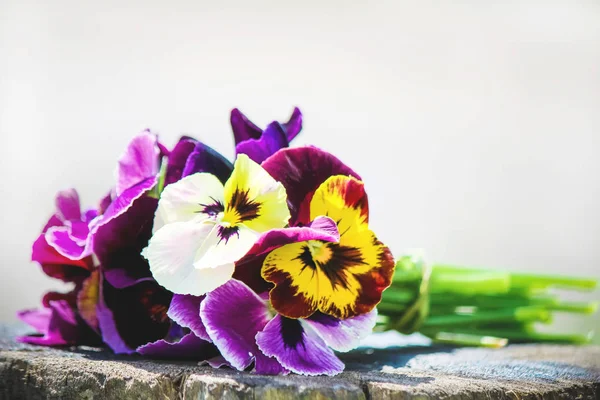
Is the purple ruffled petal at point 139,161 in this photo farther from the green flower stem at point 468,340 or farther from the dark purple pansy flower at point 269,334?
the green flower stem at point 468,340

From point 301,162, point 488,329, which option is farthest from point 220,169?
point 488,329

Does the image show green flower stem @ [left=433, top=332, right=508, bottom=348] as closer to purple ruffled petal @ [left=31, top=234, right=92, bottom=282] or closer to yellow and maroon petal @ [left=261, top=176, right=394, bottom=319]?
yellow and maroon petal @ [left=261, top=176, right=394, bottom=319]

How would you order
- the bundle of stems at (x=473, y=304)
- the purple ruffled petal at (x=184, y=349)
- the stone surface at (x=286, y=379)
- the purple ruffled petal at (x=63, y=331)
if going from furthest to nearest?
the bundle of stems at (x=473, y=304), the purple ruffled petal at (x=63, y=331), the purple ruffled petal at (x=184, y=349), the stone surface at (x=286, y=379)

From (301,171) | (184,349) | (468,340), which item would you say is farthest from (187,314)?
(468,340)

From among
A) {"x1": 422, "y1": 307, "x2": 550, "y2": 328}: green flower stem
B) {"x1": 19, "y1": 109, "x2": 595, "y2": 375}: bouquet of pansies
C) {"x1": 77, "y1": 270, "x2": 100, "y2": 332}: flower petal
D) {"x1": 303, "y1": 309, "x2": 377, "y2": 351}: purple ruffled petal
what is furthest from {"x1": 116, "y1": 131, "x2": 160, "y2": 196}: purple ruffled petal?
{"x1": 422, "y1": 307, "x2": 550, "y2": 328}: green flower stem

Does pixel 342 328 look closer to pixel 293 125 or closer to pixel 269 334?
pixel 269 334

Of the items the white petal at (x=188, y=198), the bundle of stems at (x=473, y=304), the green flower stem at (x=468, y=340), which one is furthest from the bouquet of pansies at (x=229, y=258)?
the green flower stem at (x=468, y=340)

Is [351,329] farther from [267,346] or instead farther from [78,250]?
[78,250]

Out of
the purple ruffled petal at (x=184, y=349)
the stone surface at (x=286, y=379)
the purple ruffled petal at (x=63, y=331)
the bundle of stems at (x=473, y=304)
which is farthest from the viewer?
the bundle of stems at (x=473, y=304)
